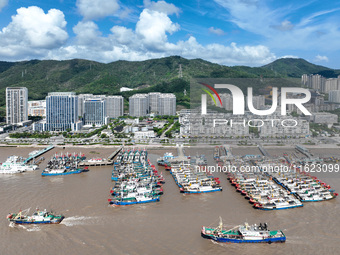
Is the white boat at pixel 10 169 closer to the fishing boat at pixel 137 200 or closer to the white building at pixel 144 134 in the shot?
the fishing boat at pixel 137 200

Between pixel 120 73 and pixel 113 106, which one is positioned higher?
pixel 120 73

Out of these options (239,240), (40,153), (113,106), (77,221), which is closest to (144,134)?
(40,153)

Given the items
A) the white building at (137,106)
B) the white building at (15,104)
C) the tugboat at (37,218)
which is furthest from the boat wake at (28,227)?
the white building at (137,106)

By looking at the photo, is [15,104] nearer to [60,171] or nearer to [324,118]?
[60,171]

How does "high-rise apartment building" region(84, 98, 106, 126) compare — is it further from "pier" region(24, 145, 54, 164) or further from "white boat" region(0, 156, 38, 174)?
"white boat" region(0, 156, 38, 174)

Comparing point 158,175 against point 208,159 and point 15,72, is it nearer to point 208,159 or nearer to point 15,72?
point 208,159

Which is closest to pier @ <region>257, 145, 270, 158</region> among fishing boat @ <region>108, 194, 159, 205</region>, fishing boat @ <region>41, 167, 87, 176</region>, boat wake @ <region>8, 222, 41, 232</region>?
fishing boat @ <region>108, 194, 159, 205</region>

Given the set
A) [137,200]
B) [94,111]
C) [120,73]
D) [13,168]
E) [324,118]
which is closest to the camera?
[137,200]

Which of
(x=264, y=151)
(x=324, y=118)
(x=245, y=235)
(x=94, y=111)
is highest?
(x=94, y=111)
